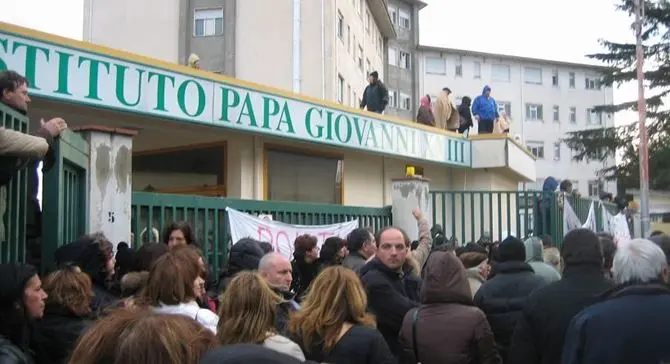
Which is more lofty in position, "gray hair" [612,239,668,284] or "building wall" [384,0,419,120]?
"building wall" [384,0,419,120]

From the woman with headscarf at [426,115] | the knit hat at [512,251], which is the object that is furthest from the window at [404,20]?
the knit hat at [512,251]

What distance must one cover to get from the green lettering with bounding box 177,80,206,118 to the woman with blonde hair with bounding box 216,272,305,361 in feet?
27.9

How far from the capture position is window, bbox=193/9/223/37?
2866 cm

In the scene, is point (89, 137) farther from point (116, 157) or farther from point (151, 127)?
point (151, 127)

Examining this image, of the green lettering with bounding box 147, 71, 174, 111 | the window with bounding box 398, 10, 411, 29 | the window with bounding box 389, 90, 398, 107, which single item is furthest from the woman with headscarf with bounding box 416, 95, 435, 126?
the window with bounding box 398, 10, 411, 29

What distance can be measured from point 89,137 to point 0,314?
4.42 metres

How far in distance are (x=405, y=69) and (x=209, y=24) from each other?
3289cm

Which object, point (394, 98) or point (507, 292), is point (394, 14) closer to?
point (394, 98)

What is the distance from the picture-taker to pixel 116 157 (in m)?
8.14

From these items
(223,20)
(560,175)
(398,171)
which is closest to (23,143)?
(398,171)

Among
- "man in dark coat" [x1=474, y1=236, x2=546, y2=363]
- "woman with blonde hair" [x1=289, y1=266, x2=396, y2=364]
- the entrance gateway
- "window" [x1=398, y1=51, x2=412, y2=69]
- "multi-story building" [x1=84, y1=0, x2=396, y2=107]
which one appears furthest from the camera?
"window" [x1=398, y1=51, x2=412, y2=69]

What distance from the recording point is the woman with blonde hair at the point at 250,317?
356 cm

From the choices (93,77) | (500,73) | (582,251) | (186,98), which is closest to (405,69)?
(500,73)

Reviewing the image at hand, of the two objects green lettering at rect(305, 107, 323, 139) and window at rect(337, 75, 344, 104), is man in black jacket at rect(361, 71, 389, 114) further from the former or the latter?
window at rect(337, 75, 344, 104)
